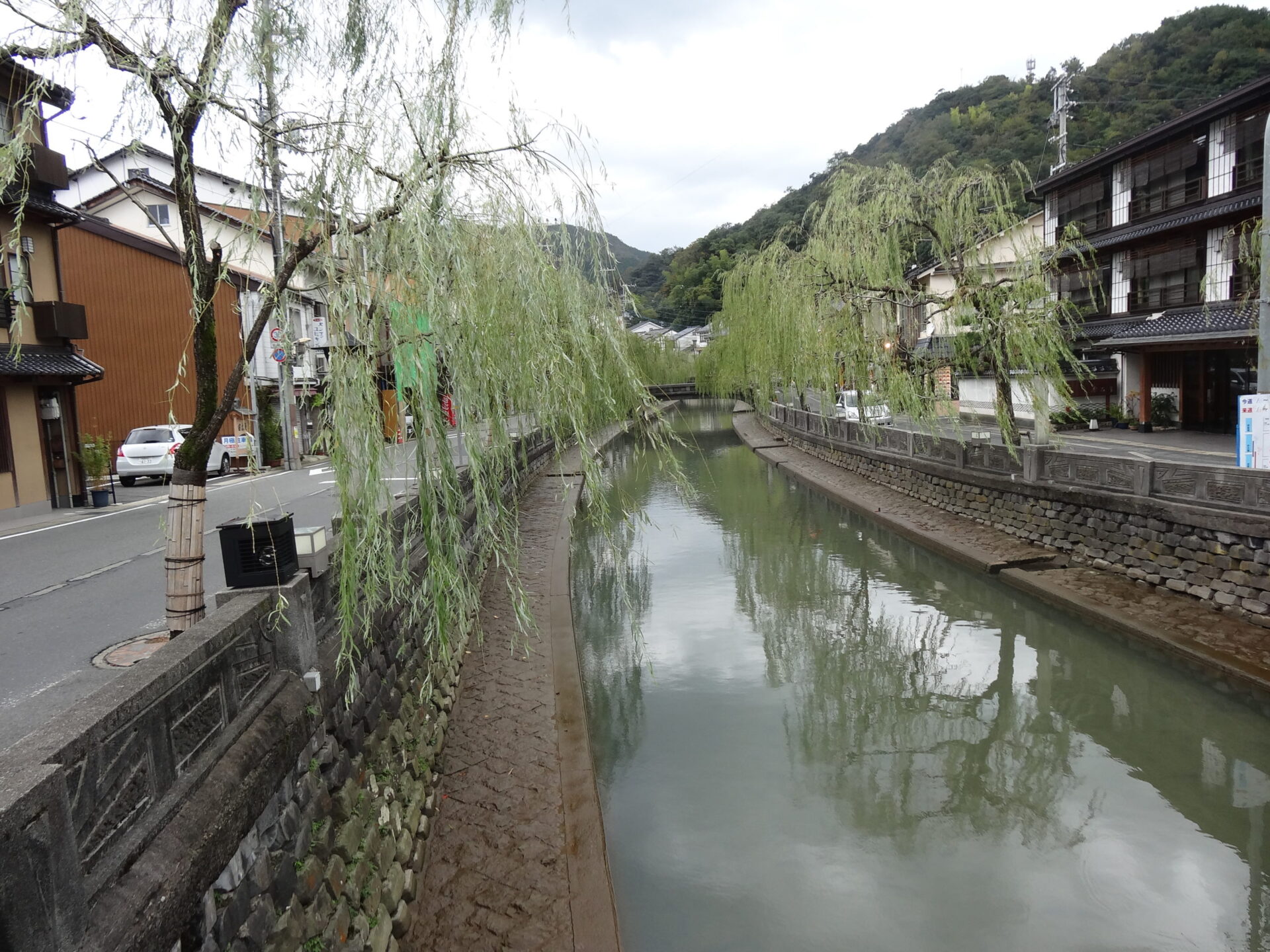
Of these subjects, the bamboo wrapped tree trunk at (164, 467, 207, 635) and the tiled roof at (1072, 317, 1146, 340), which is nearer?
the bamboo wrapped tree trunk at (164, 467, 207, 635)

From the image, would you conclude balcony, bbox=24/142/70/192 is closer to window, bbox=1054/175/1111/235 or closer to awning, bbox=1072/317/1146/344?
awning, bbox=1072/317/1146/344

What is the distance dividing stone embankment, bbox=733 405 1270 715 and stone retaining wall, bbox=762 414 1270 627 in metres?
0.04

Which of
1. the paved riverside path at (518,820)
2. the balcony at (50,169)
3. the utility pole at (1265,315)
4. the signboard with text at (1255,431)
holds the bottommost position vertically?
the paved riverside path at (518,820)

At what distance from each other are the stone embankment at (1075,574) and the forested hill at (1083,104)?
8.63 metres

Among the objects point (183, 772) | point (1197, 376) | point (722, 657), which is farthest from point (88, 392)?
point (1197, 376)

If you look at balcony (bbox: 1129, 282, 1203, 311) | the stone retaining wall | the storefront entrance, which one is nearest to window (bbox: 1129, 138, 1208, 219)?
balcony (bbox: 1129, 282, 1203, 311)

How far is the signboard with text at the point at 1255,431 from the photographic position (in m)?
8.05

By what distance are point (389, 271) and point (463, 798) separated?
366cm

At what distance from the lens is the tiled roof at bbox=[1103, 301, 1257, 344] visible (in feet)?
58.3

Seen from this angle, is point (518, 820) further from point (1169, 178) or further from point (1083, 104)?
point (1083, 104)

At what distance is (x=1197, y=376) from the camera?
2064 centimetres

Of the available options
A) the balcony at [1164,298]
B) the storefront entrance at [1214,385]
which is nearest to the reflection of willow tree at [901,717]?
the storefront entrance at [1214,385]

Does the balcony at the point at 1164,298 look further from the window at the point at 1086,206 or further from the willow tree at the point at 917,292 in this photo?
the willow tree at the point at 917,292

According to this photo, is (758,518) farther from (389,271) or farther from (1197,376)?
(389,271)
